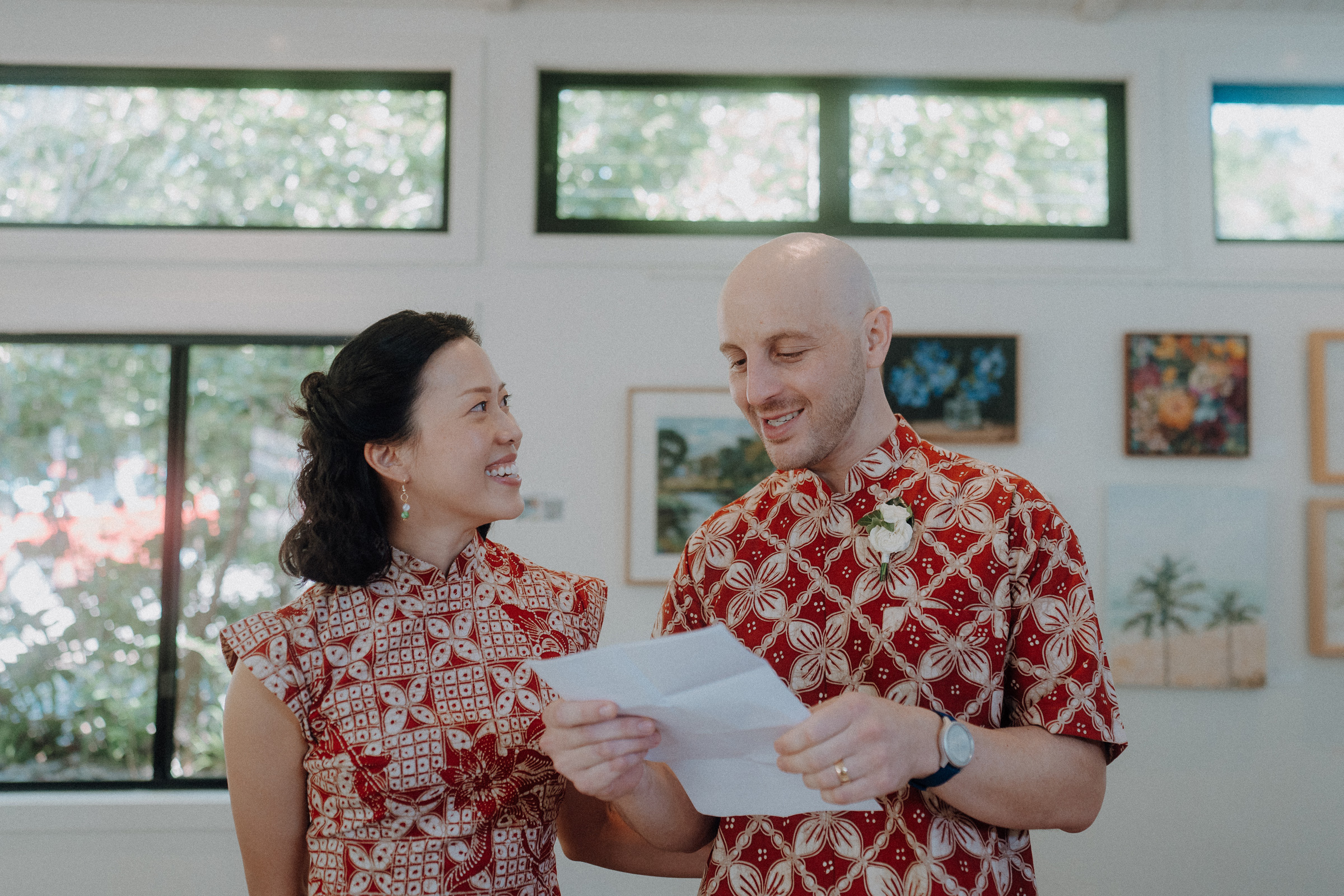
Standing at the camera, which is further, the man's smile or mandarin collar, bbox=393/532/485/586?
mandarin collar, bbox=393/532/485/586

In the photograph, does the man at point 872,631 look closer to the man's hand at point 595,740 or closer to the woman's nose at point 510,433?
the man's hand at point 595,740

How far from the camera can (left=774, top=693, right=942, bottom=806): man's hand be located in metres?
1.03

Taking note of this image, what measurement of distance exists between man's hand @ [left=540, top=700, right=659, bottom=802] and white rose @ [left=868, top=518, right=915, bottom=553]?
46cm

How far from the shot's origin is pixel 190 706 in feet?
11.6

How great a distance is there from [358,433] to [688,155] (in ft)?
8.20

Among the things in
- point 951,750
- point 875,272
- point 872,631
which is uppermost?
point 875,272

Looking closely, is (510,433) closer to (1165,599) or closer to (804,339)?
(804,339)

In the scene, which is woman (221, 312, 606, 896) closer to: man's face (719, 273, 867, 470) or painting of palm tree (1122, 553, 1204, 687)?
man's face (719, 273, 867, 470)

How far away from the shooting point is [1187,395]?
3.50 metres

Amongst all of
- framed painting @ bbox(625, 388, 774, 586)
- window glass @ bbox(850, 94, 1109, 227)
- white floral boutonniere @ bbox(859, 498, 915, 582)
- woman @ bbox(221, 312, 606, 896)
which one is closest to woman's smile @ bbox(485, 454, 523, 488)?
woman @ bbox(221, 312, 606, 896)

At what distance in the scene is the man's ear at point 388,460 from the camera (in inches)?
64.2

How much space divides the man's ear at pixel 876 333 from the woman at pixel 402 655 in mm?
666

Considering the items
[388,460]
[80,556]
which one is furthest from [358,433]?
[80,556]

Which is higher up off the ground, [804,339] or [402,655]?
[804,339]
